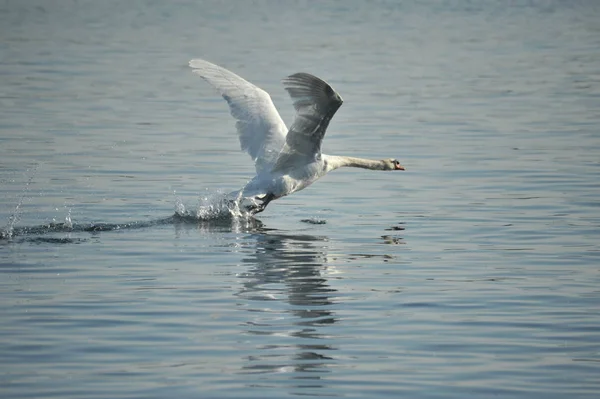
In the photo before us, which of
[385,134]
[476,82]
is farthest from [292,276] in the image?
[476,82]

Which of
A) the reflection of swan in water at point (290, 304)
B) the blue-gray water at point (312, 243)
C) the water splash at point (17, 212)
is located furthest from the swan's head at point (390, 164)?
the water splash at point (17, 212)

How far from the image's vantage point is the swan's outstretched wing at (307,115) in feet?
49.7

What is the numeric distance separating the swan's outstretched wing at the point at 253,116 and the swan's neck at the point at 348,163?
0.71 metres

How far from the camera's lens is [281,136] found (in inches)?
717

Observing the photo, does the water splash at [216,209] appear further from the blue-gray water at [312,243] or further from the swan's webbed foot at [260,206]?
the blue-gray water at [312,243]

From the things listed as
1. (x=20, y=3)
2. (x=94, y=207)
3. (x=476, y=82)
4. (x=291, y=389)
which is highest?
(x=20, y=3)

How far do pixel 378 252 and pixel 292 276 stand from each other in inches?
65.1

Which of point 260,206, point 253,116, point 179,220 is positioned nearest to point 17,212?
point 179,220

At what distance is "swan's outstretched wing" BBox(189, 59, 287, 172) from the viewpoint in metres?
18.1

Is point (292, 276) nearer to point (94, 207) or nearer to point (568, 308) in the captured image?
point (568, 308)

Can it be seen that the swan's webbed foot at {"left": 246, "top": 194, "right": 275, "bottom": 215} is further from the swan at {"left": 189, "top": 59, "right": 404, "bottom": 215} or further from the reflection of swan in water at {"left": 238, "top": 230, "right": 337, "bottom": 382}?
the reflection of swan in water at {"left": 238, "top": 230, "right": 337, "bottom": 382}

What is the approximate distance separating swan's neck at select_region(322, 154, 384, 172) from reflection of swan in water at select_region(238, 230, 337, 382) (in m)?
2.09

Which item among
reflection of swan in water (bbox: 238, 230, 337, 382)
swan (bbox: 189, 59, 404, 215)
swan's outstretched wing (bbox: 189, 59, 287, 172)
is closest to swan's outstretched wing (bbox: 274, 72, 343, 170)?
swan (bbox: 189, 59, 404, 215)

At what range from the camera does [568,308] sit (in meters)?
12.1
